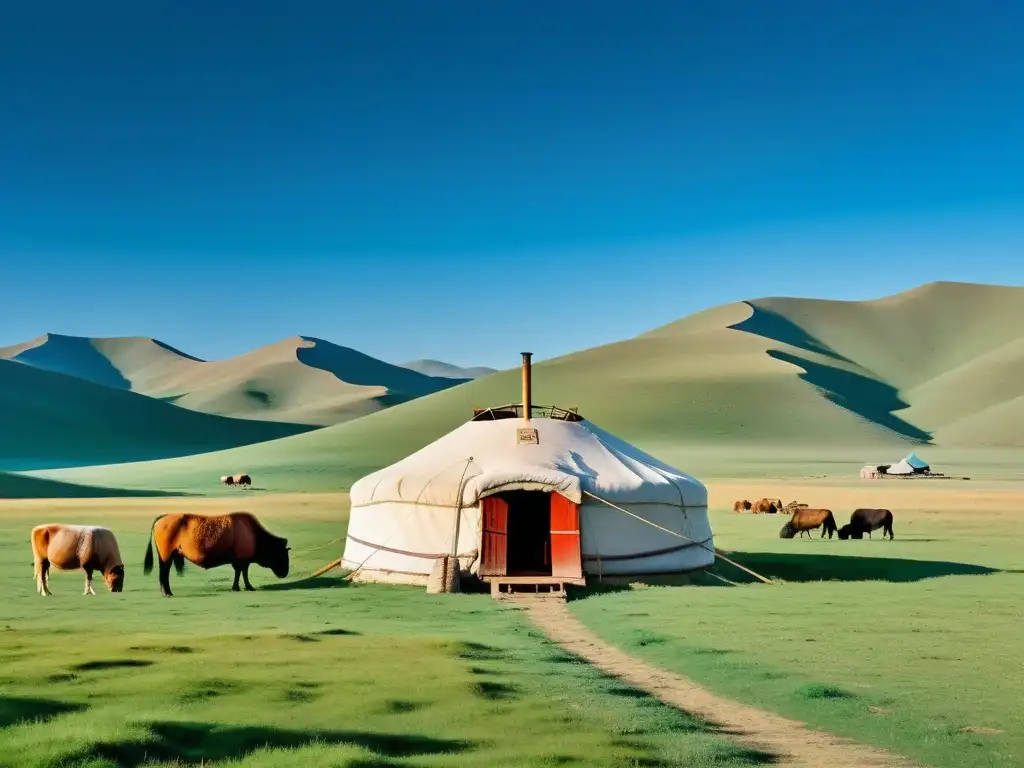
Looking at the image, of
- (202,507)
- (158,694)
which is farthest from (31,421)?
(158,694)

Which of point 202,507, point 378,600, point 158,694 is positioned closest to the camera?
point 158,694

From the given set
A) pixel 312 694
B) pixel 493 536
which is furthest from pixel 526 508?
pixel 312 694

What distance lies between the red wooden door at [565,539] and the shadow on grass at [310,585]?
11.5 feet

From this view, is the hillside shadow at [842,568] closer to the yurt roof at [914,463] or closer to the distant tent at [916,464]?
the distant tent at [916,464]

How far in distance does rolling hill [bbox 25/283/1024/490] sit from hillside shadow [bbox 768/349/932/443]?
32 cm

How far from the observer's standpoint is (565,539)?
17281 millimetres

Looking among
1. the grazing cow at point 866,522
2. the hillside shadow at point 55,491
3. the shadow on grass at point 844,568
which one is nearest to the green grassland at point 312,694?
the shadow on grass at point 844,568

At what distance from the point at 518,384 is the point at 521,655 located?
103m

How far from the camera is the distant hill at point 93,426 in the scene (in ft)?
409

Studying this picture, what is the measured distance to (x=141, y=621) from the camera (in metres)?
13.5

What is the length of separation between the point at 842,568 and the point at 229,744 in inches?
627

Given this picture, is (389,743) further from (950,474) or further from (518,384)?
(518,384)

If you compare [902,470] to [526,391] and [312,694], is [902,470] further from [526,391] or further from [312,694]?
[312,694]

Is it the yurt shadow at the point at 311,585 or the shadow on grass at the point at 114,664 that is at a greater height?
the yurt shadow at the point at 311,585
